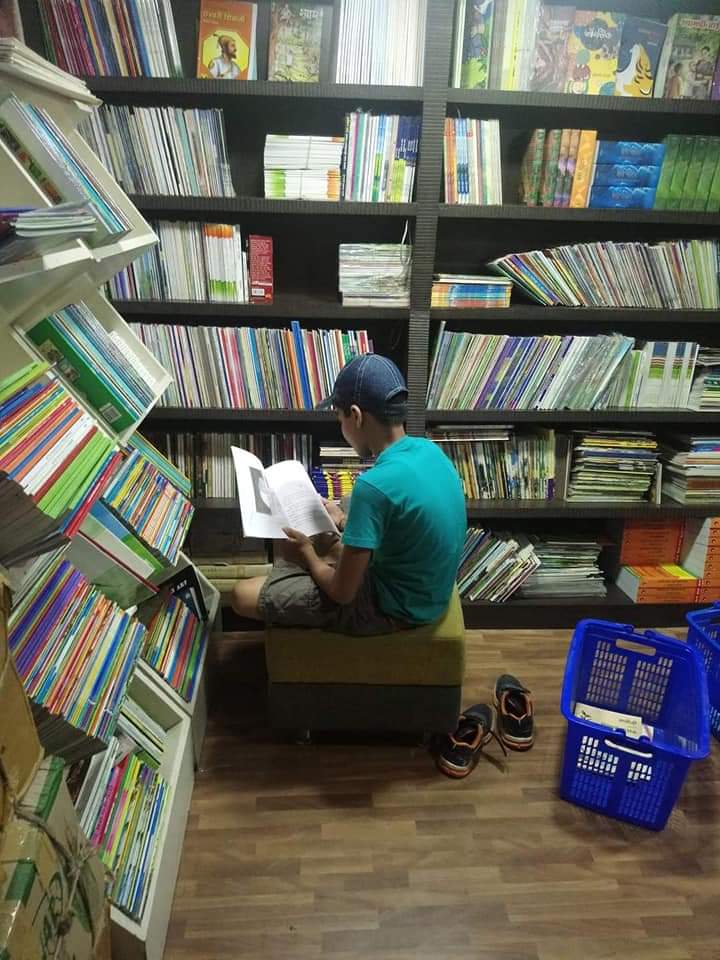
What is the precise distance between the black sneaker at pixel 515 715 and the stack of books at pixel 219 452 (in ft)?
3.32

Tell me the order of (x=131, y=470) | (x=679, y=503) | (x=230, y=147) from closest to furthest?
(x=131, y=470) < (x=230, y=147) < (x=679, y=503)

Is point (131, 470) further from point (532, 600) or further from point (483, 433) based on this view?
point (532, 600)

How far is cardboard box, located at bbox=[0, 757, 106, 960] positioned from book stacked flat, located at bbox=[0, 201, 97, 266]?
29.6 inches

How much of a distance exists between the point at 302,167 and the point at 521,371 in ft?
Answer: 3.12

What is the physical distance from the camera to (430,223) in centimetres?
178

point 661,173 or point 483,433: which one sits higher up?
point 661,173

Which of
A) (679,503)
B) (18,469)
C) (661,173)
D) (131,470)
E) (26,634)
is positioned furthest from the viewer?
(679,503)

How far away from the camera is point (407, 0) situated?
5.31 feet

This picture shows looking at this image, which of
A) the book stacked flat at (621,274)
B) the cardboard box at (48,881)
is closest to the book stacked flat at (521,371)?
the book stacked flat at (621,274)

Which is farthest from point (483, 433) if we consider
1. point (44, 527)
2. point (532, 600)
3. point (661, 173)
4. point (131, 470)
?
point (44, 527)

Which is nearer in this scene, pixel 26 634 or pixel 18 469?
pixel 18 469

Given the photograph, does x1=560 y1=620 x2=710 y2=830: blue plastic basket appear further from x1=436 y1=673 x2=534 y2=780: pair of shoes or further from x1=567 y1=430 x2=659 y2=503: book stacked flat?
x1=567 y1=430 x2=659 y2=503: book stacked flat

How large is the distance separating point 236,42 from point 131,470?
1.25 m

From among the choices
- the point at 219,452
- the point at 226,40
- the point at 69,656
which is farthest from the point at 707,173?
the point at 69,656
